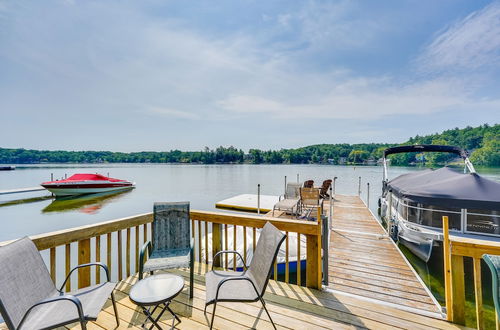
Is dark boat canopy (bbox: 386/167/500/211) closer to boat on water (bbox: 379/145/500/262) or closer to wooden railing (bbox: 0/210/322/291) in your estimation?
boat on water (bbox: 379/145/500/262)

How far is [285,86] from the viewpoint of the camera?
11.4 meters

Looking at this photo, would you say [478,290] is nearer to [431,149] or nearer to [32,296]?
[32,296]

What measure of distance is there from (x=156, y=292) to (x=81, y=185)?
2069 centimetres

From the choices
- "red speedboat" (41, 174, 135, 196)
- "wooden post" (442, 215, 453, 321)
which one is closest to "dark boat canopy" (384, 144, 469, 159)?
"wooden post" (442, 215, 453, 321)

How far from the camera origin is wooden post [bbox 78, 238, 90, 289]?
229cm

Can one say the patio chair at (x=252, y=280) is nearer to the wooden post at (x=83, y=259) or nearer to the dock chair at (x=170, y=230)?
the dock chair at (x=170, y=230)

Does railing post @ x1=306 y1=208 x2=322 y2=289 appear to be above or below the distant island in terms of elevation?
below

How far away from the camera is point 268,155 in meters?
68.9

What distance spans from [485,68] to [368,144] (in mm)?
50918

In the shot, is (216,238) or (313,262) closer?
(313,262)

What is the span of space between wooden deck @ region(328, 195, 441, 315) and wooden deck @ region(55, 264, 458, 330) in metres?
0.29

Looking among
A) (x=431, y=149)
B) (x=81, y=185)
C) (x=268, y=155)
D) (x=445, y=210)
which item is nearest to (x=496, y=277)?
(x=445, y=210)

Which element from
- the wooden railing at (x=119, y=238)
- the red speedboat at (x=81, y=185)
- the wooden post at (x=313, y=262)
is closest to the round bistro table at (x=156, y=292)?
the wooden railing at (x=119, y=238)

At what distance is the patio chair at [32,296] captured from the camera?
4.56 ft
